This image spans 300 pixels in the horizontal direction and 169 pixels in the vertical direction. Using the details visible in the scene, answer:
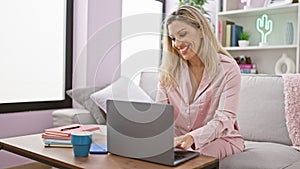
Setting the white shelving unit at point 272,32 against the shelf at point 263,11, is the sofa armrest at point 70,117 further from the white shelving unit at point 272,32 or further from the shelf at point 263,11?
the shelf at point 263,11

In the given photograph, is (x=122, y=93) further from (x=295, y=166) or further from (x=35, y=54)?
(x=35, y=54)

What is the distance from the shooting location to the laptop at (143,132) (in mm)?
1048

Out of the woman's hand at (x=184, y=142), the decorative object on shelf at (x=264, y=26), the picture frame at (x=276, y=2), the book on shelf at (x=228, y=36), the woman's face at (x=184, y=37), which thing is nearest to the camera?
the woman's hand at (x=184, y=142)

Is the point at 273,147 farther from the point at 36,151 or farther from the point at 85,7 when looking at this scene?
the point at 85,7

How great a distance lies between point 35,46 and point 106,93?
2.23 feet

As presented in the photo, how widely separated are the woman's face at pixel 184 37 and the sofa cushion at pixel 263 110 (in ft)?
2.19

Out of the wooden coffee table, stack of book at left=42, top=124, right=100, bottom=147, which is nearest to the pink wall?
stack of book at left=42, top=124, right=100, bottom=147

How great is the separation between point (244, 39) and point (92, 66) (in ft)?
4.13

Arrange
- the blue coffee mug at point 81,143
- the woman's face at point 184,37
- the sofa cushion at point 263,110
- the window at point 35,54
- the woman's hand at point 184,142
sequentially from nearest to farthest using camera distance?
the blue coffee mug at point 81,143 < the woman's hand at point 184,142 < the woman's face at point 184,37 < the sofa cushion at point 263,110 < the window at point 35,54

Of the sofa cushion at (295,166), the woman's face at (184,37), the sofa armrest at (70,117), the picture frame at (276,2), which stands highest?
the picture frame at (276,2)

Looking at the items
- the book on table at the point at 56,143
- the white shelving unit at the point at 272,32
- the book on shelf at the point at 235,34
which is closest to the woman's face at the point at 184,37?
the book on table at the point at 56,143

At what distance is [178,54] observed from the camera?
1.57 m

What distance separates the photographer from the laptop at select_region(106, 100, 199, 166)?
105cm

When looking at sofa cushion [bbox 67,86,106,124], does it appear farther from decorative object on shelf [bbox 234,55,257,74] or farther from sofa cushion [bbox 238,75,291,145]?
decorative object on shelf [bbox 234,55,257,74]
